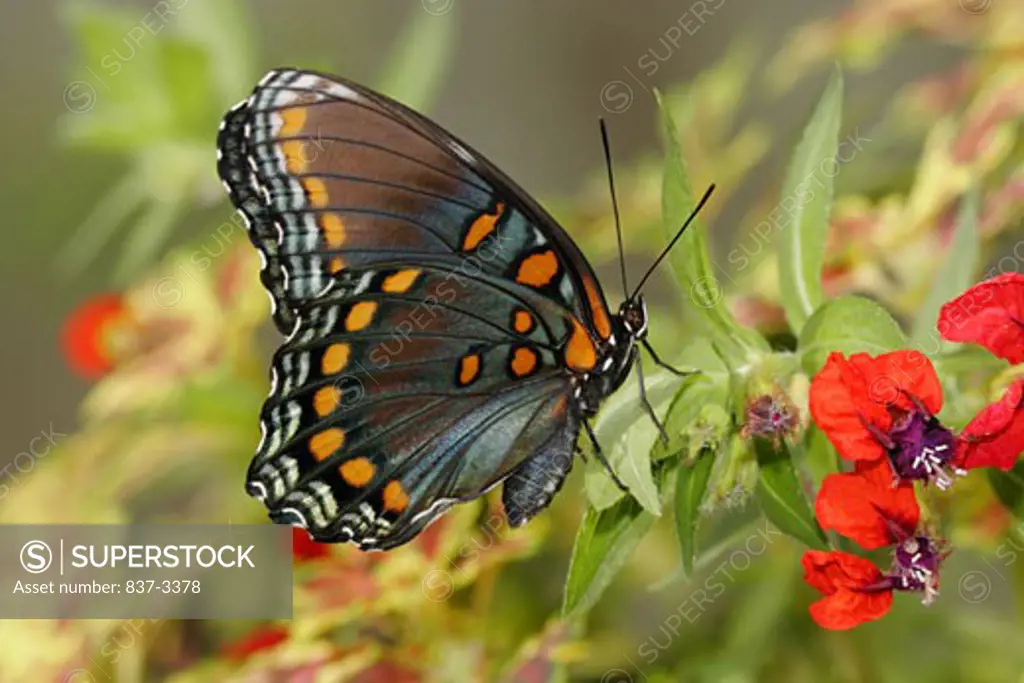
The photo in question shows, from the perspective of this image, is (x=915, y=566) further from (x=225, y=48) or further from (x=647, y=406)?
(x=225, y=48)

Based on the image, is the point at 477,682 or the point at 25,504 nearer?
the point at 477,682

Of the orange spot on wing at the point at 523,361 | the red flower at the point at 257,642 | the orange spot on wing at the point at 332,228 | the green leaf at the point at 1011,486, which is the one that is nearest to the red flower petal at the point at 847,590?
the green leaf at the point at 1011,486

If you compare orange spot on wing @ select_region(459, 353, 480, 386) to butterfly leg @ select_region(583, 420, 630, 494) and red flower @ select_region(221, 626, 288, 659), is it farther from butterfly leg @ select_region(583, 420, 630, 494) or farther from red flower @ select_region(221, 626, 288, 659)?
red flower @ select_region(221, 626, 288, 659)

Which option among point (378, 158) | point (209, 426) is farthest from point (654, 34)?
point (378, 158)

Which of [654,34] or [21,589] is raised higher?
[654,34]

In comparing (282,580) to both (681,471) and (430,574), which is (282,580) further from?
(681,471)

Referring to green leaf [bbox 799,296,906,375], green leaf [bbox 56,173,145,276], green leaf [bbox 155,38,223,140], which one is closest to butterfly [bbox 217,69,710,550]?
green leaf [bbox 799,296,906,375]

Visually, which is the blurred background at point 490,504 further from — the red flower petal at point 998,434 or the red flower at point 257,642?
the red flower petal at point 998,434

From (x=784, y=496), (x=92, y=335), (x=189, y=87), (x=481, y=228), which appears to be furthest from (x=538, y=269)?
(x=92, y=335)
